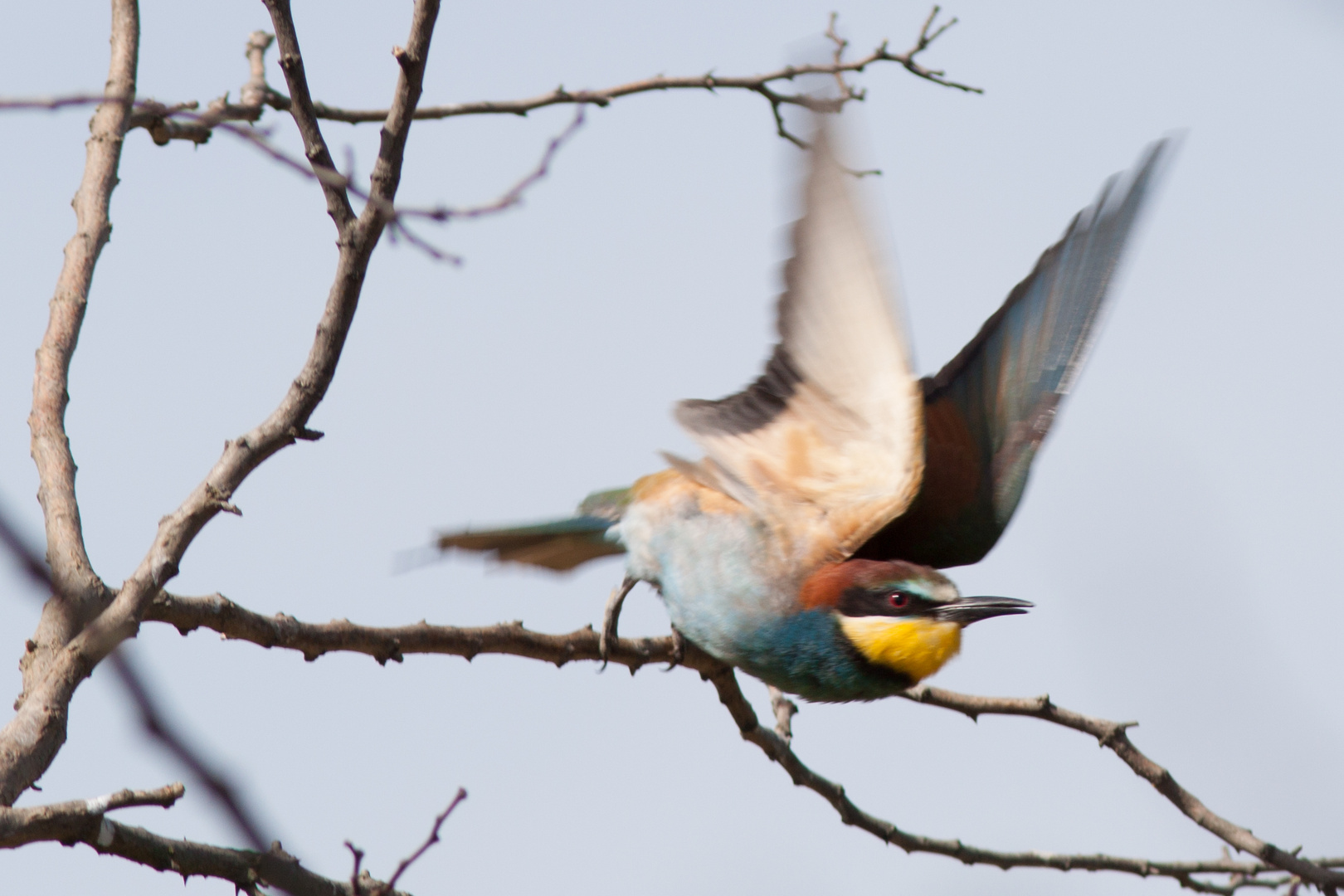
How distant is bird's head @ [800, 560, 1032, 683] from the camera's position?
3.21 metres

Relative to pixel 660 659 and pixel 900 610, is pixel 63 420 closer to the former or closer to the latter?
pixel 660 659

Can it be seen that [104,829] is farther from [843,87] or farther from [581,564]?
[843,87]

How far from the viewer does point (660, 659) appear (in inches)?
133

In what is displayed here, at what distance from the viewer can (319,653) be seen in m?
2.48

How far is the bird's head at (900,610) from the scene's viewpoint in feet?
10.5

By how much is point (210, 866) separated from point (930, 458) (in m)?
2.20

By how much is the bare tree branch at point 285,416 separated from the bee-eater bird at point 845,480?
4.09 feet

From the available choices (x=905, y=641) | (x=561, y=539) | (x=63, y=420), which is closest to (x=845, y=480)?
(x=905, y=641)

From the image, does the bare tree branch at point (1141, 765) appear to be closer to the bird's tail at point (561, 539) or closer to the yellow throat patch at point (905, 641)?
the yellow throat patch at point (905, 641)

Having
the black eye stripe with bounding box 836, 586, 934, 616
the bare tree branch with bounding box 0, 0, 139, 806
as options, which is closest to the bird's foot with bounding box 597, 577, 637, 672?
the black eye stripe with bounding box 836, 586, 934, 616

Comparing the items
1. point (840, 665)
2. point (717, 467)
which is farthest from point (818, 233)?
point (840, 665)

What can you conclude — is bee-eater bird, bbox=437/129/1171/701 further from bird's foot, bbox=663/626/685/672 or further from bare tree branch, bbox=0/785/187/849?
bare tree branch, bbox=0/785/187/849

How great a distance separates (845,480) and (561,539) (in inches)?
36.5

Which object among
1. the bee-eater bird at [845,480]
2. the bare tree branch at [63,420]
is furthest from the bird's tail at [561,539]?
the bare tree branch at [63,420]
